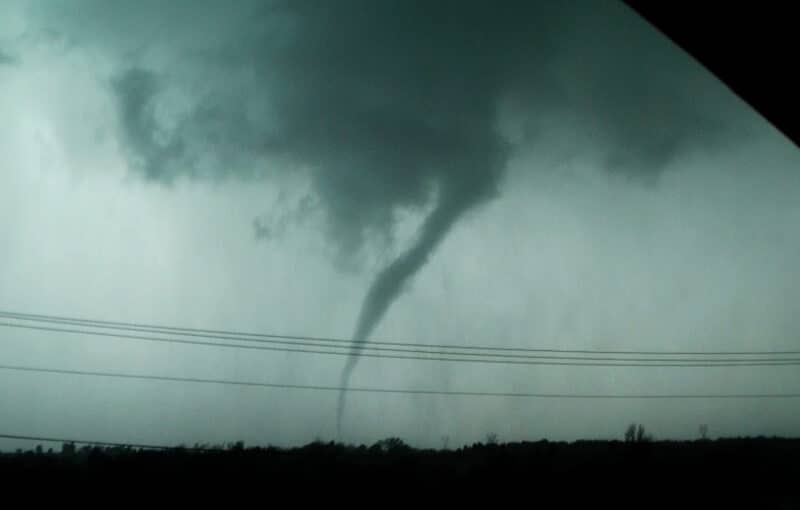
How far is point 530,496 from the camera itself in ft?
75.0

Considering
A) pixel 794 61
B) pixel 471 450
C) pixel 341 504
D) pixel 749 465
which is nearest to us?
pixel 794 61

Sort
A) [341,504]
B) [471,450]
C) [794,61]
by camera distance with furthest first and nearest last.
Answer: [471,450] → [341,504] → [794,61]

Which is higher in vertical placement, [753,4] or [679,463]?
[753,4]

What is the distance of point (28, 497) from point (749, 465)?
23797 millimetres

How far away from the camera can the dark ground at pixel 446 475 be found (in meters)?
22.1

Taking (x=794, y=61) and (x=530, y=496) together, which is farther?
(x=530, y=496)

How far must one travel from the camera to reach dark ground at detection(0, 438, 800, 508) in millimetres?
22125

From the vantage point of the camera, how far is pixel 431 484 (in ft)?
77.7

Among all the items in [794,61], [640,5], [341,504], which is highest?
[640,5]

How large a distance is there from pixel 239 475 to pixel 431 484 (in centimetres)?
621

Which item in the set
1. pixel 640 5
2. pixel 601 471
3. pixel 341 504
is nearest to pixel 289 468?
pixel 341 504

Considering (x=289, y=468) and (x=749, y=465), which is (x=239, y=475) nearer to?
(x=289, y=468)

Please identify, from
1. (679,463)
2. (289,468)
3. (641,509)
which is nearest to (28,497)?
(289,468)

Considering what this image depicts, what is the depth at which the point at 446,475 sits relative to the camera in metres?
24.9
